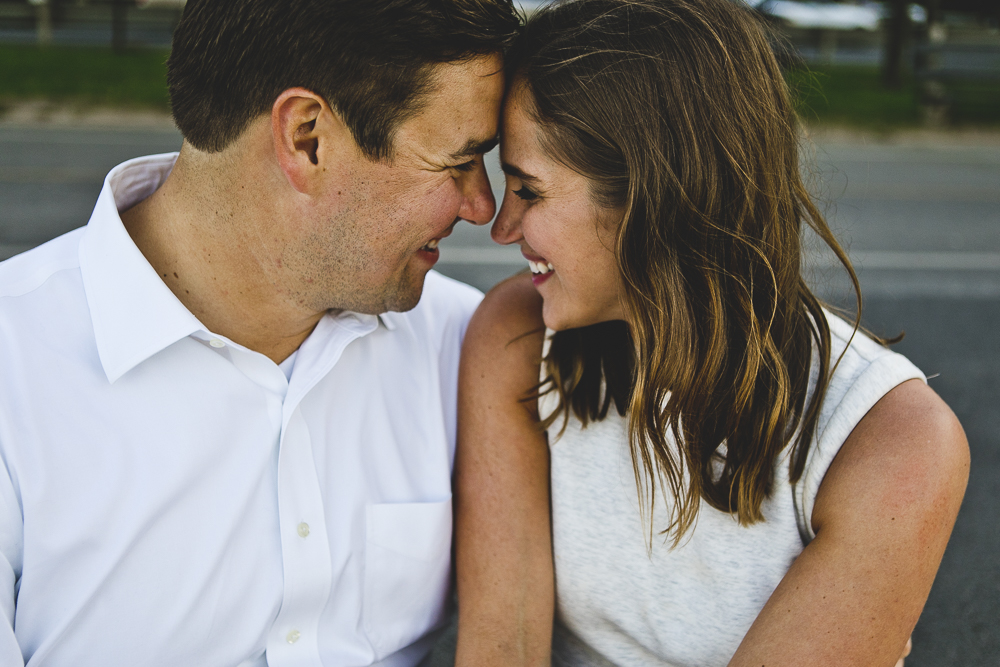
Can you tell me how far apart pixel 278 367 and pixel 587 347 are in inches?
26.8

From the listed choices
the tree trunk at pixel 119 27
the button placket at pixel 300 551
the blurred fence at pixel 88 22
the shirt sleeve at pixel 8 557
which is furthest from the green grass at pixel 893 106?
the shirt sleeve at pixel 8 557

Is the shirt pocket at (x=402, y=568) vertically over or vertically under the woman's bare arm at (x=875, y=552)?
under

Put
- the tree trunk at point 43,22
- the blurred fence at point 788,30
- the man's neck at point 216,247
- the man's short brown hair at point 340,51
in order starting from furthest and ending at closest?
the tree trunk at point 43,22 → the blurred fence at point 788,30 → the man's neck at point 216,247 → the man's short brown hair at point 340,51

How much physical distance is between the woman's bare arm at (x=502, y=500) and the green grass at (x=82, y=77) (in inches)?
369

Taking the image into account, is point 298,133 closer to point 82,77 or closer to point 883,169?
point 883,169

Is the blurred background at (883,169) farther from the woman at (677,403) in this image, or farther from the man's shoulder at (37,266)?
the man's shoulder at (37,266)

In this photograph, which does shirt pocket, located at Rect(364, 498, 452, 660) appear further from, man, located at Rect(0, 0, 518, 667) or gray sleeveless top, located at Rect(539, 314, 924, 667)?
gray sleeveless top, located at Rect(539, 314, 924, 667)

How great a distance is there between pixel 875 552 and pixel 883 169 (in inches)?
382

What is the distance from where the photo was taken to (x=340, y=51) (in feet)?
6.17

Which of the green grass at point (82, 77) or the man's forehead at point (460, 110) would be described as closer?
the man's forehead at point (460, 110)

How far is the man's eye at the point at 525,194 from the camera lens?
6.47 feet

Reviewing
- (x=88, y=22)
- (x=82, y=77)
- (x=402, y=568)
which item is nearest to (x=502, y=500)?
(x=402, y=568)

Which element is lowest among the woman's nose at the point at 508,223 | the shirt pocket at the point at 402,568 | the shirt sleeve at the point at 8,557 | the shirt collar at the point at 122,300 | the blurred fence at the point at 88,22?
the blurred fence at the point at 88,22

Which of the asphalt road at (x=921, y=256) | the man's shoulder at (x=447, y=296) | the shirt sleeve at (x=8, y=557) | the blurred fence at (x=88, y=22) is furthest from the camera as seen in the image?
the blurred fence at (x=88, y=22)
